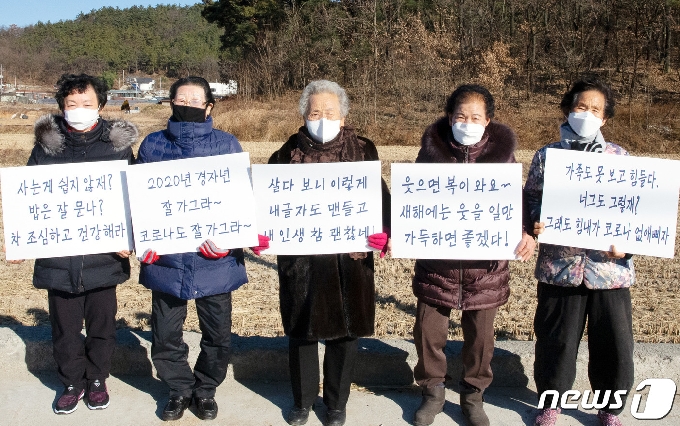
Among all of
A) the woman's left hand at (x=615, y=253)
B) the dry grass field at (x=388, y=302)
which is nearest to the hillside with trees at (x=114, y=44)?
the dry grass field at (x=388, y=302)

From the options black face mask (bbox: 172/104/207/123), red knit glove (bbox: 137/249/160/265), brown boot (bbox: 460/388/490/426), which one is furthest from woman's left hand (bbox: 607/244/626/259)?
red knit glove (bbox: 137/249/160/265)

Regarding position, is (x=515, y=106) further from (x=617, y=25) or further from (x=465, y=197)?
(x=465, y=197)

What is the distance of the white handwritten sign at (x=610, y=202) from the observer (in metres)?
3.23

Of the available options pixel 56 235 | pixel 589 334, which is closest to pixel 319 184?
pixel 56 235

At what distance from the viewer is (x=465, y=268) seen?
3.35 m

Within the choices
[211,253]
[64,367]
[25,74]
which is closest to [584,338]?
[211,253]

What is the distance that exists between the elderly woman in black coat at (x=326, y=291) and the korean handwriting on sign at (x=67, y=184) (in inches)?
37.6

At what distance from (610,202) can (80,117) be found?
285 cm

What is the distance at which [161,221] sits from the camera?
11.3 feet

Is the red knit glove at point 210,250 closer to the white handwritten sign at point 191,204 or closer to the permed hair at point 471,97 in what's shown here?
the white handwritten sign at point 191,204

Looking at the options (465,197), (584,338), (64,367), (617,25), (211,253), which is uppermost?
(617,25)

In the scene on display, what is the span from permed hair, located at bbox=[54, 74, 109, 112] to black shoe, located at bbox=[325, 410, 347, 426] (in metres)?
2.15

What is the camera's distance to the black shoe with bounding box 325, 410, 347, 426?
3436 mm

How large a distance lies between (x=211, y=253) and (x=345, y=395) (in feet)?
3.48
